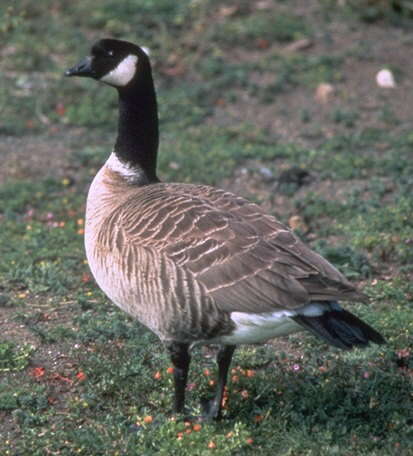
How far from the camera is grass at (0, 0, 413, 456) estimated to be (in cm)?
567

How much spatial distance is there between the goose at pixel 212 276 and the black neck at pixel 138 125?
56 centimetres

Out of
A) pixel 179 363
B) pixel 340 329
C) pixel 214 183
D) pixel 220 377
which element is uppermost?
pixel 340 329

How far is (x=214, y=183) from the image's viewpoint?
9.88 meters

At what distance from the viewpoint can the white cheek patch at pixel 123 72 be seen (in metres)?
6.52

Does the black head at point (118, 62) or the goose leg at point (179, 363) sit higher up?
the black head at point (118, 62)

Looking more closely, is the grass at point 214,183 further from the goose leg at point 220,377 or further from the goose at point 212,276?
the goose at point 212,276

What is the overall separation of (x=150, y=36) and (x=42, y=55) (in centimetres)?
157

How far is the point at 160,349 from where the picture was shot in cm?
661

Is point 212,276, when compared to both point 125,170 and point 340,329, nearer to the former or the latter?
point 340,329

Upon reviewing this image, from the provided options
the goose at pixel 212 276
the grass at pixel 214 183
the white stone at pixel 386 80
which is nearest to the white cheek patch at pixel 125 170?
the goose at pixel 212 276

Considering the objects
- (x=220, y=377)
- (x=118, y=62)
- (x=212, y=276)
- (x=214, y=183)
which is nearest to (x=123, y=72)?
(x=118, y=62)

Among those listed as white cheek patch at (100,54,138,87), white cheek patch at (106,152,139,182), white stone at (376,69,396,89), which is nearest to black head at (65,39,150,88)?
white cheek patch at (100,54,138,87)

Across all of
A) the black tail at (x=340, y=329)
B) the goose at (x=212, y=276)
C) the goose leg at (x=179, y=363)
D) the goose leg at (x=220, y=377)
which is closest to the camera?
the black tail at (x=340, y=329)

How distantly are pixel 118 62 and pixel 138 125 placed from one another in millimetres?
476
